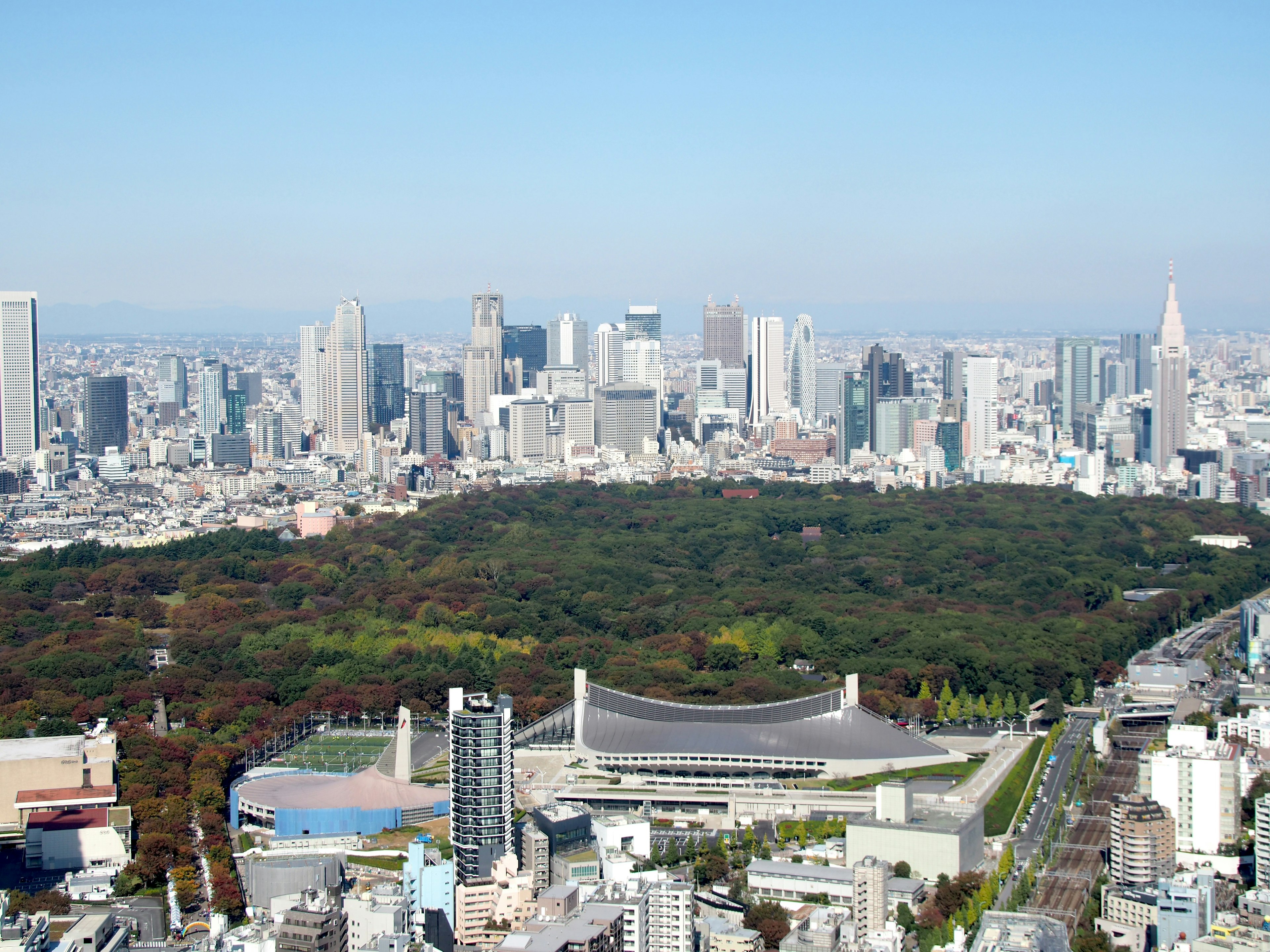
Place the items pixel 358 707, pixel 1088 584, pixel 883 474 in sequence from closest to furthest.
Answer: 1. pixel 358 707
2. pixel 1088 584
3. pixel 883 474

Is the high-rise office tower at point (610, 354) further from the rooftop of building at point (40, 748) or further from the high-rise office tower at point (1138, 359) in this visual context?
the rooftop of building at point (40, 748)

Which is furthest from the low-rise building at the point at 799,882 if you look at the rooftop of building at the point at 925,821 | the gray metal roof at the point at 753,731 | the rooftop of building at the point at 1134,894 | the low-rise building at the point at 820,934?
the gray metal roof at the point at 753,731

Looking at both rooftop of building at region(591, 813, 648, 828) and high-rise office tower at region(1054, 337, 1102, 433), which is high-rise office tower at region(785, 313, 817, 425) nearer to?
high-rise office tower at region(1054, 337, 1102, 433)

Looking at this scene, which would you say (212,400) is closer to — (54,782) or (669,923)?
(54,782)

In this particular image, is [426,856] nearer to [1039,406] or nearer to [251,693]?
[251,693]

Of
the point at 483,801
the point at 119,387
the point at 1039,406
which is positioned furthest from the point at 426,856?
the point at 1039,406

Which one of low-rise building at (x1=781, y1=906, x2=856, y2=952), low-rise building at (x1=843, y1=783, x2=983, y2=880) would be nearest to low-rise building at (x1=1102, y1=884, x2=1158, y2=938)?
low-rise building at (x1=843, y1=783, x2=983, y2=880)

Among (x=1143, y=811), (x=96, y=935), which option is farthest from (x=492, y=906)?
(x=1143, y=811)
